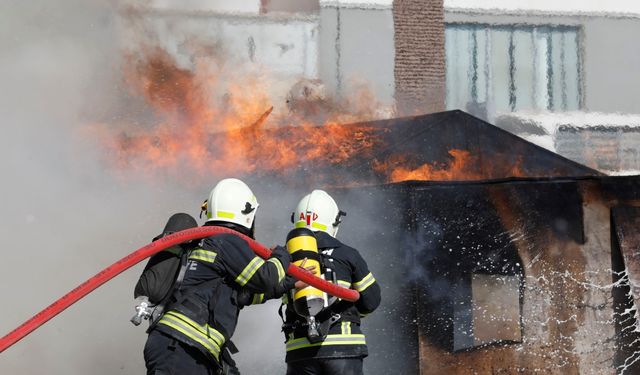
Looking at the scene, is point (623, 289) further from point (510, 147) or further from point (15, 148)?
point (15, 148)

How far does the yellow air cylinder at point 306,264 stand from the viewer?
5992 millimetres

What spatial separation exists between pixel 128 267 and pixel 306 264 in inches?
47.0

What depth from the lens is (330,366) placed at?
6094mm

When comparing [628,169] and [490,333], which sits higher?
[628,169]

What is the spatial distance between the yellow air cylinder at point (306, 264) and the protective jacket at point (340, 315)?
0.15 metres

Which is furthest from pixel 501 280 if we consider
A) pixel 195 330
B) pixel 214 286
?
pixel 195 330

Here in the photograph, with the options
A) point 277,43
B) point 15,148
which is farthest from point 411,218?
point 277,43

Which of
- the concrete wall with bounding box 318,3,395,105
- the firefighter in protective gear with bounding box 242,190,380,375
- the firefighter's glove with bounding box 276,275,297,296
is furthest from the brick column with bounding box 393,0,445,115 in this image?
the firefighter's glove with bounding box 276,275,297,296

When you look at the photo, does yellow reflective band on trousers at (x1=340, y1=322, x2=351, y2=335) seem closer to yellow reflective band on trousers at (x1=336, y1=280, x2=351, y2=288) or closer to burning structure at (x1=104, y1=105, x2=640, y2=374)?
yellow reflective band on trousers at (x1=336, y1=280, x2=351, y2=288)

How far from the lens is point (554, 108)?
18.3 meters

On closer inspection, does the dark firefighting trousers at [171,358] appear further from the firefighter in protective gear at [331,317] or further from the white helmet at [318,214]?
the white helmet at [318,214]

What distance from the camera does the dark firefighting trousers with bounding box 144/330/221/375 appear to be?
209 inches

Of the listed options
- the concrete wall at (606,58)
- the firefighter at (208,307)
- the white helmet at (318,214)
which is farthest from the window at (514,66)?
the firefighter at (208,307)

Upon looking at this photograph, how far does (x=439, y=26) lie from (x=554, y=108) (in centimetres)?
268
